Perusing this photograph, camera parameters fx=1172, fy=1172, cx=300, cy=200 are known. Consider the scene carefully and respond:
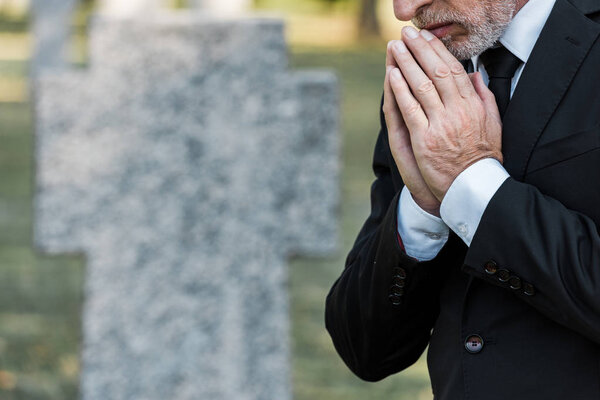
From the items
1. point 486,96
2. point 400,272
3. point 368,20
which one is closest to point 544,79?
point 486,96

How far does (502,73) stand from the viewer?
2.16 m

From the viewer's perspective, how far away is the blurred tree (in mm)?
27438

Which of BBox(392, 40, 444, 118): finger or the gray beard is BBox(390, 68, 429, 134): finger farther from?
the gray beard

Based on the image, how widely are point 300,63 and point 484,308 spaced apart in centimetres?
1916

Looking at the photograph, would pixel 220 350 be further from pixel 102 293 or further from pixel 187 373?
pixel 102 293

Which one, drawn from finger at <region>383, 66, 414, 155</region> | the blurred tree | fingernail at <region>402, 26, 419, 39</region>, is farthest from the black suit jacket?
the blurred tree

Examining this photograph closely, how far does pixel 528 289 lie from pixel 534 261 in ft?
0.18

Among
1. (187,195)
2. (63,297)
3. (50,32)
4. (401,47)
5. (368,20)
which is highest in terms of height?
(401,47)

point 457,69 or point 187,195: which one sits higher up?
point 457,69

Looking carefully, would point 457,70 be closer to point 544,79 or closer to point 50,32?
point 544,79

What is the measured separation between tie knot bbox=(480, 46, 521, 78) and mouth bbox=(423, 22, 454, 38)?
84 mm

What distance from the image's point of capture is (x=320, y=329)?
22.2 feet

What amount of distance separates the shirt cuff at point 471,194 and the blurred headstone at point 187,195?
73.6 inches

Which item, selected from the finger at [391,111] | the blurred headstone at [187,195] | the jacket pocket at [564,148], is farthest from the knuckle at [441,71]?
the blurred headstone at [187,195]
